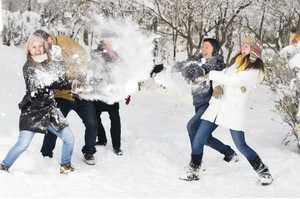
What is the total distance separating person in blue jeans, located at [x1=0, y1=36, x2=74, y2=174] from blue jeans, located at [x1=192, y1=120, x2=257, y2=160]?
5.30 ft

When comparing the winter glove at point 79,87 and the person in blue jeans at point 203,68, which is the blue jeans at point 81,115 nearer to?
the winter glove at point 79,87

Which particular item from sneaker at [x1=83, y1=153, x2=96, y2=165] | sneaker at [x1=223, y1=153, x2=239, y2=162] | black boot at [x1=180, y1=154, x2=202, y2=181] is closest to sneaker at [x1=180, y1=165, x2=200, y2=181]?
black boot at [x1=180, y1=154, x2=202, y2=181]

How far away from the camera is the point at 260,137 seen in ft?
23.8

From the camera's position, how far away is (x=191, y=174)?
17.0 feet

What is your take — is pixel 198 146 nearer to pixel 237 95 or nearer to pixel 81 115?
pixel 237 95

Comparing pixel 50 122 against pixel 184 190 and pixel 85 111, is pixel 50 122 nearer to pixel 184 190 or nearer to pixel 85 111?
pixel 85 111

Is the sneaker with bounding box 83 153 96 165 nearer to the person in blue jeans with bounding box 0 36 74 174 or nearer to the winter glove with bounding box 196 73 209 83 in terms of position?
the person in blue jeans with bounding box 0 36 74 174

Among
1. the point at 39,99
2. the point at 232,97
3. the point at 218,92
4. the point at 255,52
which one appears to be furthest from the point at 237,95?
the point at 39,99

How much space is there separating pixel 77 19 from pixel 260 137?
16.6 metres

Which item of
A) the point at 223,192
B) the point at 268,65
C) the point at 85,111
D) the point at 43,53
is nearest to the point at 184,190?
the point at 223,192

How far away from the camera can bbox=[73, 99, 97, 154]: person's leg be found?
5324mm

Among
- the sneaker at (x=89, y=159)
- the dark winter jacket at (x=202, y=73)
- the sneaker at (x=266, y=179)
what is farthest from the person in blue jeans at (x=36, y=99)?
the sneaker at (x=266, y=179)

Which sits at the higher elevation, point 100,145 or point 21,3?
point 21,3

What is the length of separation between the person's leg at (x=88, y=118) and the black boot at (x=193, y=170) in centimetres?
122
